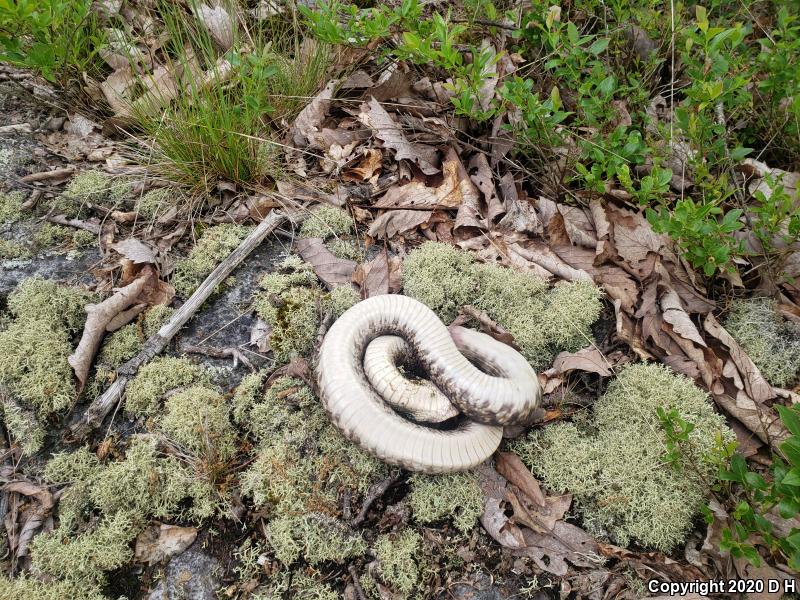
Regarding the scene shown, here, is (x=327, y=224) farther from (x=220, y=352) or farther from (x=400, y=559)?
(x=400, y=559)

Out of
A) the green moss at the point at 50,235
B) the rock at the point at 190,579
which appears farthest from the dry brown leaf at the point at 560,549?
the green moss at the point at 50,235

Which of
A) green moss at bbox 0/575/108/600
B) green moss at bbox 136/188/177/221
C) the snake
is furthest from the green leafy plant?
green moss at bbox 0/575/108/600

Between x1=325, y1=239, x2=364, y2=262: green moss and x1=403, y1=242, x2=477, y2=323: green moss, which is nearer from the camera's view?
x1=403, y1=242, x2=477, y2=323: green moss

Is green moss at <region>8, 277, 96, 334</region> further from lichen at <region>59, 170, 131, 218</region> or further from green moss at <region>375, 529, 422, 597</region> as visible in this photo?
green moss at <region>375, 529, 422, 597</region>

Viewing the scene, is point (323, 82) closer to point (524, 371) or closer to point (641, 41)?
point (641, 41)

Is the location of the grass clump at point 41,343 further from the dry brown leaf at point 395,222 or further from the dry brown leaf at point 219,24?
the dry brown leaf at point 219,24

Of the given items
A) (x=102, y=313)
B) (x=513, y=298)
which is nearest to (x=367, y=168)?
(x=513, y=298)
